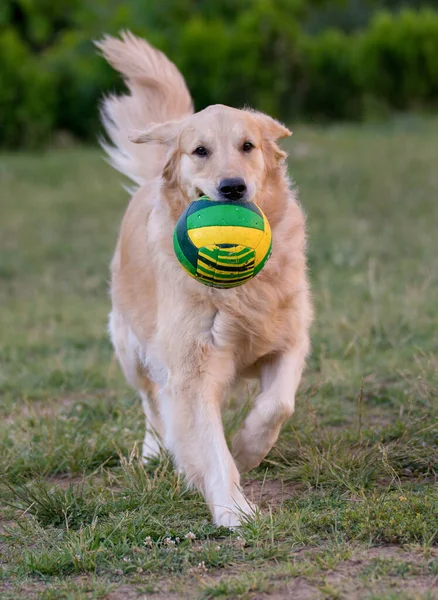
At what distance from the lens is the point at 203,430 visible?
399cm

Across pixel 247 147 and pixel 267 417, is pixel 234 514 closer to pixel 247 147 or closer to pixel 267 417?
pixel 267 417

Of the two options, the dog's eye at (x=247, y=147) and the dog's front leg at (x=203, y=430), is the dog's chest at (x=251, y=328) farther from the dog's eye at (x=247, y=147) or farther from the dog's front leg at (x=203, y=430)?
the dog's eye at (x=247, y=147)

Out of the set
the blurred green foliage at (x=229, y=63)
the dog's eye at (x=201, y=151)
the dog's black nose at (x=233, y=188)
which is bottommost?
the blurred green foliage at (x=229, y=63)

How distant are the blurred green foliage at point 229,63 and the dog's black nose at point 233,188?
11.7m

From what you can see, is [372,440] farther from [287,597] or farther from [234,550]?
[287,597]

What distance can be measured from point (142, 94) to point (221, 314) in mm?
2003

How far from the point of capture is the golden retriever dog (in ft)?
13.0

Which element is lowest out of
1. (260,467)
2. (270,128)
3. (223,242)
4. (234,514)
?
(260,467)

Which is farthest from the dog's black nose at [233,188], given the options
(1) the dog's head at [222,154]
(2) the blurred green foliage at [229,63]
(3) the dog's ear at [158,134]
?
(2) the blurred green foliage at [229,63]

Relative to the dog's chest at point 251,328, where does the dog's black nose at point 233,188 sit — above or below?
above

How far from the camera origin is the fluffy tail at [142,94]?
5.54 m

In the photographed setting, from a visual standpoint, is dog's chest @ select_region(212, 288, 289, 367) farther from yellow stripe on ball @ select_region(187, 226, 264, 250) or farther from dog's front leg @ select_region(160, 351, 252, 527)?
yellow stripe on ball @ select_region(187, 226, 264, 250)

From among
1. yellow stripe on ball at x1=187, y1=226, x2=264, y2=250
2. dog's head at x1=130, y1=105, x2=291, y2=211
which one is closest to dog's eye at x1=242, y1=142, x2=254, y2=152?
dog's head at x1=130, y1=105, x2=291, y2=211

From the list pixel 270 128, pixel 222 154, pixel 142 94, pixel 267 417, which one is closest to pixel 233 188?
pixel 222 154
